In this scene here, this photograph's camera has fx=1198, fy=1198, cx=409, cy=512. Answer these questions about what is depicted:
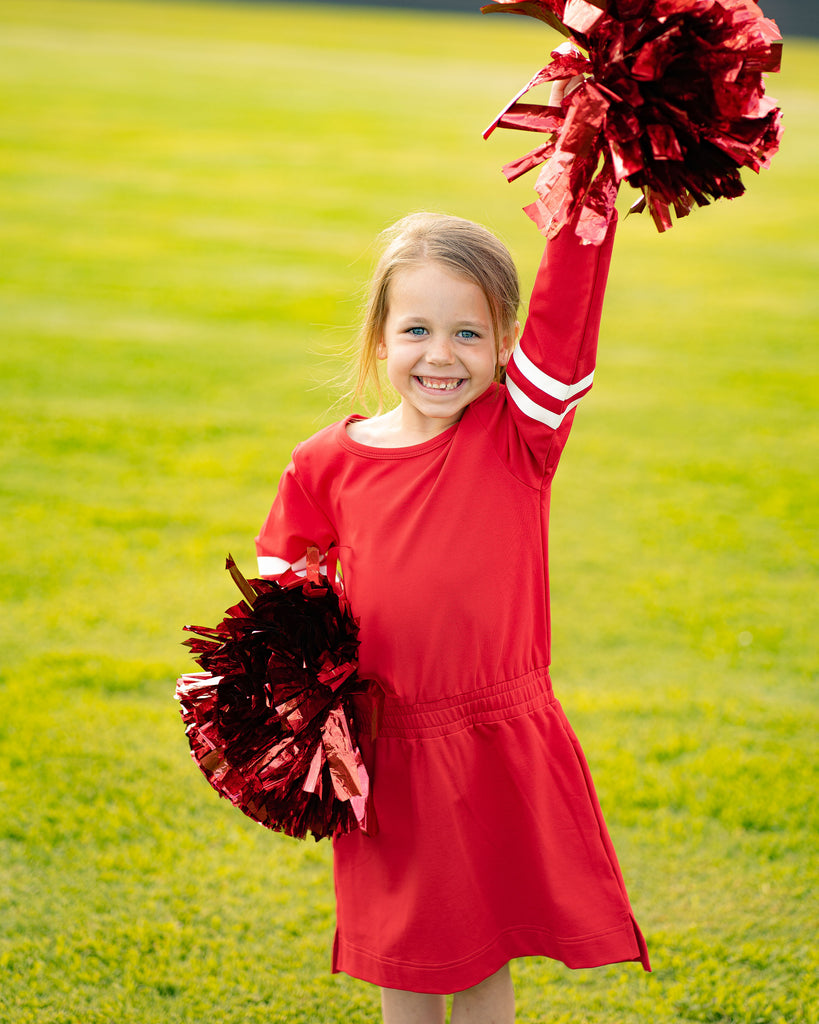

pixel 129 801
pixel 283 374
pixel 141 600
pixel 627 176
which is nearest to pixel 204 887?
pixel 129 801

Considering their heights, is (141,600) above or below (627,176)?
below

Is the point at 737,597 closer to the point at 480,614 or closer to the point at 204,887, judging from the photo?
the point at 204,887

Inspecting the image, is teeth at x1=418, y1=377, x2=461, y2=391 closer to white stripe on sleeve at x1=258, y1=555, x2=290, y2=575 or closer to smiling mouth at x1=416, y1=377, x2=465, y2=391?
smiling mouth at x1=416, y1=377, x2=465, y2=391

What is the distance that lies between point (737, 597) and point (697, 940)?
6.72 ft

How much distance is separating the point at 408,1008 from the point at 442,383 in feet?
3.63

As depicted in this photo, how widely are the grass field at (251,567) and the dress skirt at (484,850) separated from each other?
0.72 meters

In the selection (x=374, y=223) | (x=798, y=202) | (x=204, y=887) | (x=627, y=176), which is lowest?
(x=204, y=887)

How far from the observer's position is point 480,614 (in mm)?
1980

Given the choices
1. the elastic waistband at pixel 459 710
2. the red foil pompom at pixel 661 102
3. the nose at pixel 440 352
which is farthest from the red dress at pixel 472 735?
the red foil pompom at pixel 661 102

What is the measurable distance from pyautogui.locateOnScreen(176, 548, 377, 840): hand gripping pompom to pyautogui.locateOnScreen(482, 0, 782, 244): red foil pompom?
2.61 feet

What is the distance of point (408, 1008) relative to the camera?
213 centimetres

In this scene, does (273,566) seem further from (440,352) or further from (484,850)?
(484,850)

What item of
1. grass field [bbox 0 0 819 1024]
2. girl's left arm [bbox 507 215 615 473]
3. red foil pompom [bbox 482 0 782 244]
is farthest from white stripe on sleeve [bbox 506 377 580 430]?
grass field [bbox 0 0 819 1024]

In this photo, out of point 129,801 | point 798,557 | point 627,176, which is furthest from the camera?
point 798,557
